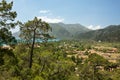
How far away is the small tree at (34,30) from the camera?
22484mm

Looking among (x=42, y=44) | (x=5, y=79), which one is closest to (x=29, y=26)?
(x=42, y=44)

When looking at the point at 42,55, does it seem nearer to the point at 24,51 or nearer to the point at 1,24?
the point at 24,51

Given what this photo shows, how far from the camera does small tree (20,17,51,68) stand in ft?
73.8

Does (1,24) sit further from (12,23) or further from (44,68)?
(44,68)

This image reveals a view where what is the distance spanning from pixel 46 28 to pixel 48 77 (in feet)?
17.1

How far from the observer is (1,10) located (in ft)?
52.0

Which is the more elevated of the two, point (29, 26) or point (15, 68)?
point (29, 26)

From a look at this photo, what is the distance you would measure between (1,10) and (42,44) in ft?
29.1

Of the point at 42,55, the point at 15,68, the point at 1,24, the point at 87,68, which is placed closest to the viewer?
the point at 1,24

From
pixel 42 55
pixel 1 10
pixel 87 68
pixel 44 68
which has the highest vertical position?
pixel 1 10

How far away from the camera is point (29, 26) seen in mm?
22719

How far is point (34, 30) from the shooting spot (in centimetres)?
2275

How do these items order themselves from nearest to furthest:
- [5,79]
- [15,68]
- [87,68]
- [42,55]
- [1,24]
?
[1,24] < [5,79] < [15,68] < [42,55] < [87,68]

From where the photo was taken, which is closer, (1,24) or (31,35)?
(1,24)
